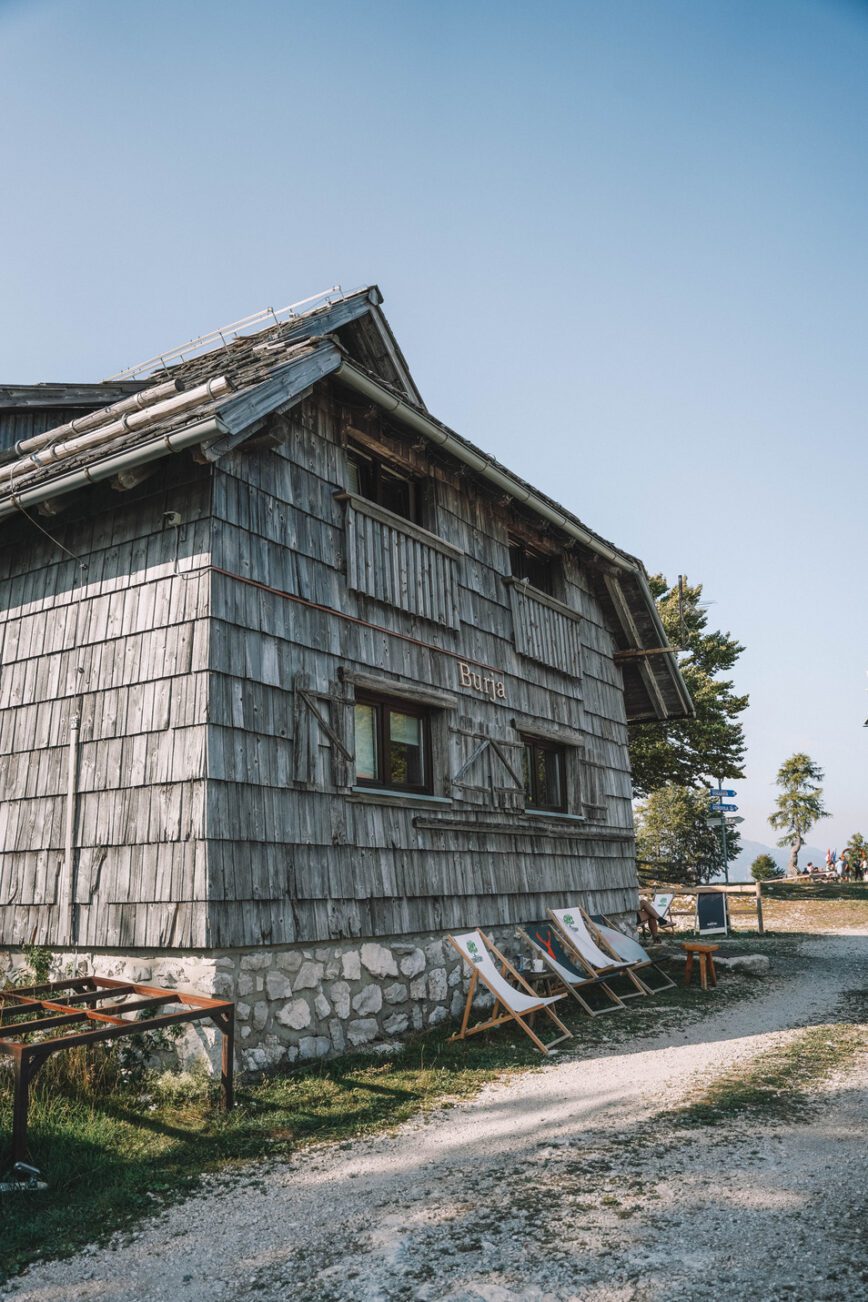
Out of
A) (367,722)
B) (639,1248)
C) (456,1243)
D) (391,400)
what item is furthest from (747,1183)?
(391,400)

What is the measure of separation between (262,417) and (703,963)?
25.8ft

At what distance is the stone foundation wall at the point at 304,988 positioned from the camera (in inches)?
243

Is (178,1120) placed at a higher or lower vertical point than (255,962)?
lower

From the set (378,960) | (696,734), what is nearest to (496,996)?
(378,960)

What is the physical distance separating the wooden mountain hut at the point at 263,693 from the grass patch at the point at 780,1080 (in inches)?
111

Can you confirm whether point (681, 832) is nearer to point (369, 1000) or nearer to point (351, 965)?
point (369, 1000)

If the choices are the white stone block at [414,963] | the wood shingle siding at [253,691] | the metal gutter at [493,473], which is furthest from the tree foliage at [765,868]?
the white stone block at [414,963]

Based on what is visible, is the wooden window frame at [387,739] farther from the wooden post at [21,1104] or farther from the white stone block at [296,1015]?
the wooden post at [21,1104]

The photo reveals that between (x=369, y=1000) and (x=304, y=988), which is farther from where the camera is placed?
(x=369, y=1000)

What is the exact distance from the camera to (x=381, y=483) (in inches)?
363

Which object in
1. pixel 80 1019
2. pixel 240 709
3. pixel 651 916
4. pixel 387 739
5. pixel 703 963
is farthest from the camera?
pixel 651 916

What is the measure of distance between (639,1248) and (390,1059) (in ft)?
12.8

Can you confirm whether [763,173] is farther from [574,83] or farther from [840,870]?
[840,870]

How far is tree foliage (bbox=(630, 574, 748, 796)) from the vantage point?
26.7 meters
